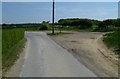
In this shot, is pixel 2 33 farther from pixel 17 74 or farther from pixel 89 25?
pixel 89 25

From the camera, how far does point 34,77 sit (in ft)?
34.0

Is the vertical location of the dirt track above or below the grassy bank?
below

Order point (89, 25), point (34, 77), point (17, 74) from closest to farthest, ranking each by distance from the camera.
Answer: point (34, 77) < point (17, 74) < point (89, 25)

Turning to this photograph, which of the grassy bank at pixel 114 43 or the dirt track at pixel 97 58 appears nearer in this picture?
the dirt track at pixel 97 58

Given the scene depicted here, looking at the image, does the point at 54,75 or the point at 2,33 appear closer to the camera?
the point at 54,75

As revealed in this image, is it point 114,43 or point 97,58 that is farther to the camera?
point 114,43

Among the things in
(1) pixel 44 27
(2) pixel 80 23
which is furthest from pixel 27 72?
(2) pixel 80 23

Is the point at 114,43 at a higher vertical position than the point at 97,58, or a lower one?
higher

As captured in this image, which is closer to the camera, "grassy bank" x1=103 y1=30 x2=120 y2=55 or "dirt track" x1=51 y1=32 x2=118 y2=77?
"dirt track" x1=51 y1=32 x2=118 y2=77

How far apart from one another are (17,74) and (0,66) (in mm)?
2610

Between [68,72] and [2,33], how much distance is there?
10.9m

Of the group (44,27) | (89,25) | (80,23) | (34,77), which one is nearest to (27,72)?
(34,77)

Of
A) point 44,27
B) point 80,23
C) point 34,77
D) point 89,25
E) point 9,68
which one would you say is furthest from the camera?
point 80,23

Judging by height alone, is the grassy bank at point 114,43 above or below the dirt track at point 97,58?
above
